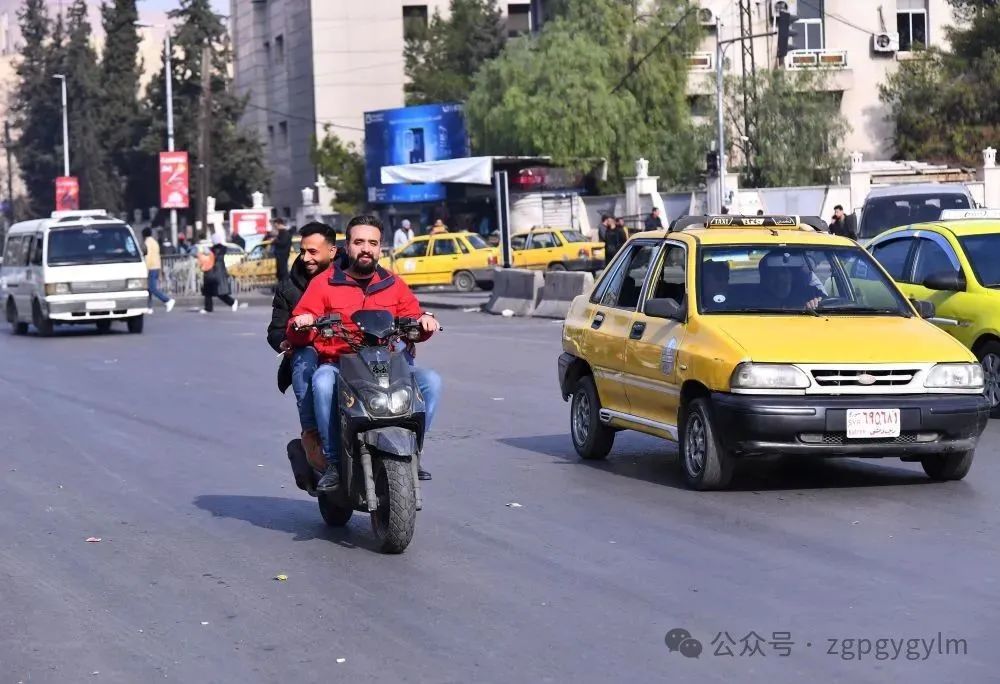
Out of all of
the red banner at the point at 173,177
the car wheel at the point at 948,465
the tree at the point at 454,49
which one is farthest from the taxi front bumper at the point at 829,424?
the tree at the point at 454,49

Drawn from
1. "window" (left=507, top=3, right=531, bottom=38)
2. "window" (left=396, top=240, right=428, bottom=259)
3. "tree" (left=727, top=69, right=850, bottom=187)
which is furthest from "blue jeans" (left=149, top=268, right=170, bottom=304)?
"window" (left=507, top=3, right=531, bottom=38)

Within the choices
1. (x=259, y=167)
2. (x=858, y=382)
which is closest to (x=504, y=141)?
(x=259, y=167)

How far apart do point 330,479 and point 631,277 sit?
374 centimetres

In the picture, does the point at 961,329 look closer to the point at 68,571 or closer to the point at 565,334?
the point at 565,334

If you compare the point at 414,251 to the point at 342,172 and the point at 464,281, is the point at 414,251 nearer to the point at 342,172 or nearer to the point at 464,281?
the point at 464,281

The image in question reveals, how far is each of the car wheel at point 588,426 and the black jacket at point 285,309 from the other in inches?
116

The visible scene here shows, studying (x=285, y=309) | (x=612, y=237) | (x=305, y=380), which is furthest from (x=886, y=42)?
(x=305, y=380)

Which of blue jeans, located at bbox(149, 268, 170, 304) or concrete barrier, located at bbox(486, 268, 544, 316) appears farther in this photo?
blue jeans, located at bbox(149, 268, 170, 304)

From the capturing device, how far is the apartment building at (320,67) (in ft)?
280

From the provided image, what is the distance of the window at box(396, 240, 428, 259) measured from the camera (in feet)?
144

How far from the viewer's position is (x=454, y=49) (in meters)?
84.2

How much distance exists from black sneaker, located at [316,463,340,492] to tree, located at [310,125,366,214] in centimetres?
7021

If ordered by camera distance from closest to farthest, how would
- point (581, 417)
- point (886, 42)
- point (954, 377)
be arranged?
point (954, 377), point (581, 417), point (886, 42)

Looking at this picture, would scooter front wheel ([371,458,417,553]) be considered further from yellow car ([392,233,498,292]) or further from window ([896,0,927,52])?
window ([896,0,927,52])
